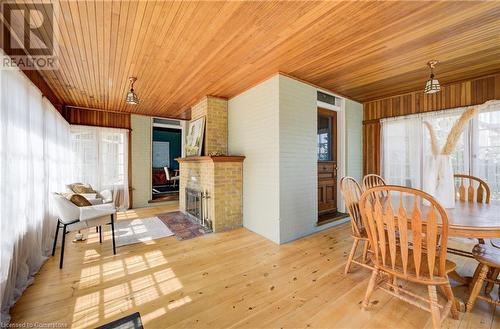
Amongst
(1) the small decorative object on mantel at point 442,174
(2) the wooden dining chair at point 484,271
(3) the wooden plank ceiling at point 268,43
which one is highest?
(3) the wooden plank ceiling at point 268,43

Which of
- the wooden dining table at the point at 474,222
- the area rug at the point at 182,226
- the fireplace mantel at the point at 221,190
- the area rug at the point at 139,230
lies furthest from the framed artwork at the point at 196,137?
the wooden dining table at the point at 474,222

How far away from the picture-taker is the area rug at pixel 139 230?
3.21 m

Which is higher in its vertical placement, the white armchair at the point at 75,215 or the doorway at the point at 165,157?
the doorway at the point at 165,157

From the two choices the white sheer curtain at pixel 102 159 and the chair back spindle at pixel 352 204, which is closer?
the chair back spindle at pixel 352 204

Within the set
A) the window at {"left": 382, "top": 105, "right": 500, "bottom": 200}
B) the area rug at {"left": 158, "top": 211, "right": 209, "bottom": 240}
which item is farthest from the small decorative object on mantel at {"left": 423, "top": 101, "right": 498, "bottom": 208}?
the area rug at {"left": 158, "top": 211, "right": 209, "bottom": 240}

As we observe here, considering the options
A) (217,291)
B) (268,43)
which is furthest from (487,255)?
(268,43)

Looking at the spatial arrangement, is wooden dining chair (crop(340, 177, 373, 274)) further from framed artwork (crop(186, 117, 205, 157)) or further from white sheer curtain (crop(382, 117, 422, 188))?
framed artwork (crop(186, 117, 205, 157))

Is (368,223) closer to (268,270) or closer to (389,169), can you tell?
(268,270)

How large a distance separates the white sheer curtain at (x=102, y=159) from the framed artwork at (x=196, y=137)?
206 centimetres

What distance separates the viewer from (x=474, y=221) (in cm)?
153

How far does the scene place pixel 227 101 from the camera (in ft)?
13.8

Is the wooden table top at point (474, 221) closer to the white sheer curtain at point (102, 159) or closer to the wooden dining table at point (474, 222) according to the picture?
the wooden dining table at point (474, 222)

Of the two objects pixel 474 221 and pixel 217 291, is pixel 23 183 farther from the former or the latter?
pixel 474 221

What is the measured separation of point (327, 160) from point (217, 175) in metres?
2.30
